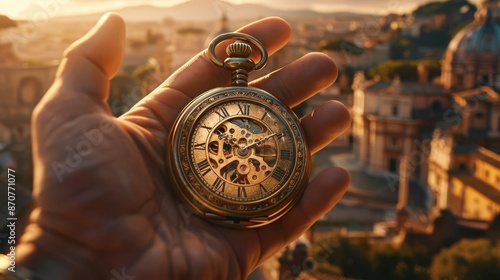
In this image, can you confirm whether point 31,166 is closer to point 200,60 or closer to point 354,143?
point 200,60

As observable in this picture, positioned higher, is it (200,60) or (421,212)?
(200,60)

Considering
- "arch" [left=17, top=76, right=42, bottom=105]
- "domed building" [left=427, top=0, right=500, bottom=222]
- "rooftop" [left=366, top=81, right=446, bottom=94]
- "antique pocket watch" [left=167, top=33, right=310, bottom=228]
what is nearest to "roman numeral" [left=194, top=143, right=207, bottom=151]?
"antique pocket watch" [left=167, top=33, right=310, bottom=228]

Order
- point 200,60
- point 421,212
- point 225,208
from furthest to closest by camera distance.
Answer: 1. point 421,212
2. point 200,60
3. point 225,208

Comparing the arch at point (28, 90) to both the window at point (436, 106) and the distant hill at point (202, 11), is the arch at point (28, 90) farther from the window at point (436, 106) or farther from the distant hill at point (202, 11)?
the window at point (436, 106)

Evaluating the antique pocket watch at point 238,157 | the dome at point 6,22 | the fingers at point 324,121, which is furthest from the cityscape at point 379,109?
the fingers at point 324,121

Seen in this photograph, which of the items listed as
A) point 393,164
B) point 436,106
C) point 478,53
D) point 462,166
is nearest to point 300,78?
point 462,166

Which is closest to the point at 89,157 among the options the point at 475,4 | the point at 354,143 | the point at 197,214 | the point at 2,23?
the point at 197,214
